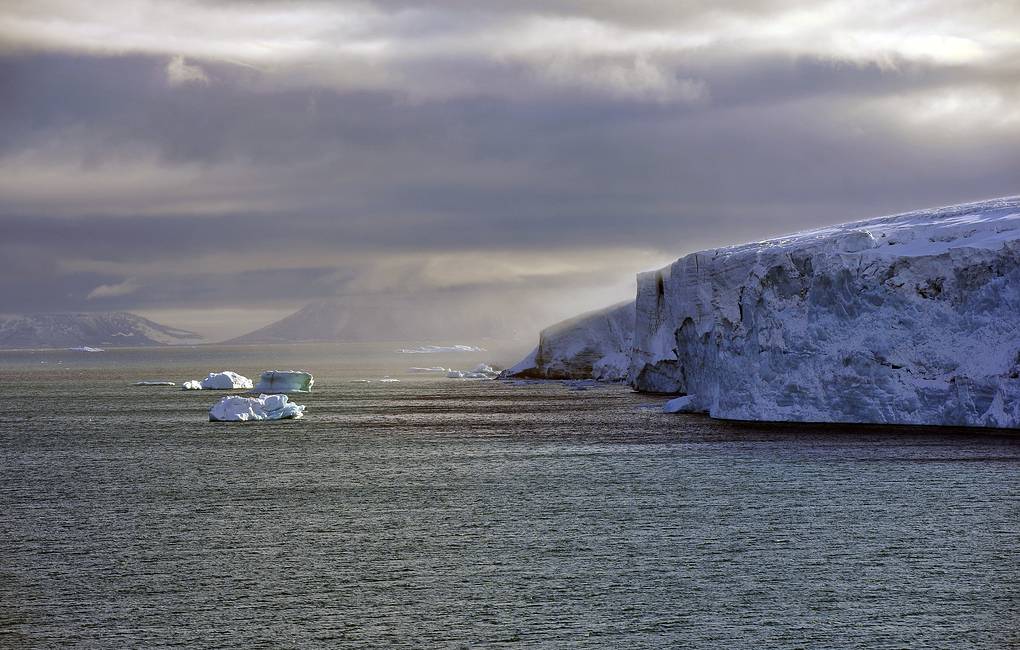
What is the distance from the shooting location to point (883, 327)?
3884 cm

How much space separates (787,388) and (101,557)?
28412 millimetres

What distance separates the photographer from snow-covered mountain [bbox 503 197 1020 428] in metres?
36.9

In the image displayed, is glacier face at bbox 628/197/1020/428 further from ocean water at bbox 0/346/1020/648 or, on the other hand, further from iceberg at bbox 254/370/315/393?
iceberg at bbox 254/370/315/393

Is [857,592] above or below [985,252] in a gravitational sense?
below

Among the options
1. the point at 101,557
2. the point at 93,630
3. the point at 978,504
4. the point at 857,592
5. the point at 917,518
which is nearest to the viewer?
the point at 93,630

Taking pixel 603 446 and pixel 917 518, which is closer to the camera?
pixel 917 518

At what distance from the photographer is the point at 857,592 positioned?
1492cm

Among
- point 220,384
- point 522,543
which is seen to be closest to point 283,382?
point 220,384

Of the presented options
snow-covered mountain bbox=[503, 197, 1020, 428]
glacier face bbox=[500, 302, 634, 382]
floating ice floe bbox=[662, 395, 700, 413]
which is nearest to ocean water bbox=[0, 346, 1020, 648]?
snow-covered mountain bbox=[503, 197, 1020, 428]

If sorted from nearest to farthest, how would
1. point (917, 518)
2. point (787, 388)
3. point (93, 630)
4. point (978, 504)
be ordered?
1. point (93, 630)
2. point (917, 518)
3. point (978, 504)
4. point (787, 388)

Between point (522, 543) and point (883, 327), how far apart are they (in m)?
24.0

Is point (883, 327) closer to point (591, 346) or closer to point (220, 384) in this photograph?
point (591, 346)

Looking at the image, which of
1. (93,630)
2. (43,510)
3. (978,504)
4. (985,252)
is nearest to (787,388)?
(985,252)

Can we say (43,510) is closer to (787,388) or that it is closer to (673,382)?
(787,388)
